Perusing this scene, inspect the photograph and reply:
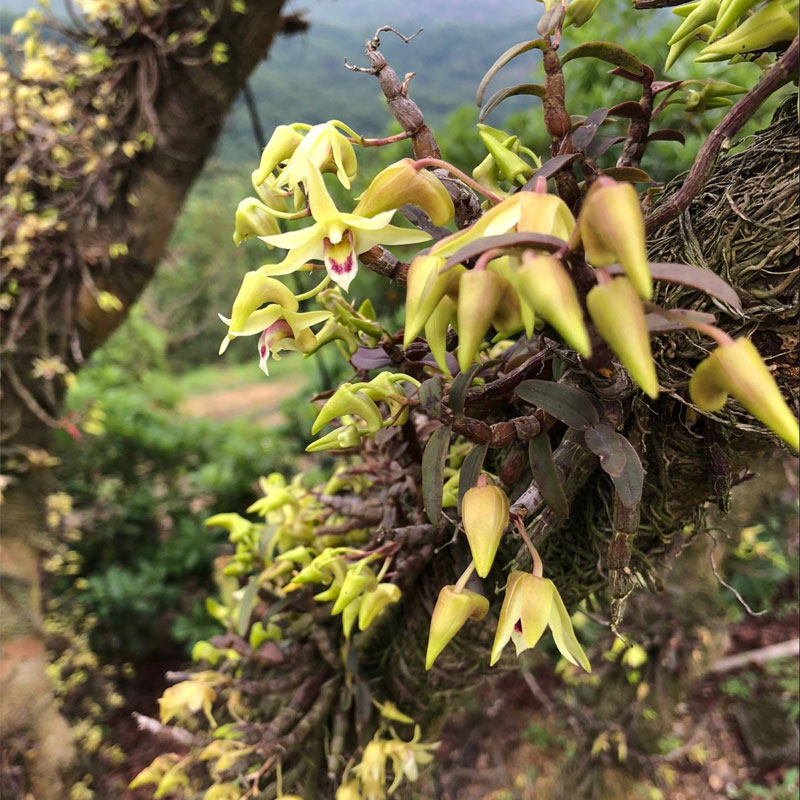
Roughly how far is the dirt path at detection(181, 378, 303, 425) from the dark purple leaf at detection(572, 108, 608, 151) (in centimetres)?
411

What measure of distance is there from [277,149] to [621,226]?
224 mm

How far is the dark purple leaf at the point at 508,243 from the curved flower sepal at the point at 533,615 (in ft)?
0.62

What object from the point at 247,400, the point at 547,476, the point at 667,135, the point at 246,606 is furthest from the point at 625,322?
the point at 247,400

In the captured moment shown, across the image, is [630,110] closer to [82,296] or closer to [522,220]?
[522,220]

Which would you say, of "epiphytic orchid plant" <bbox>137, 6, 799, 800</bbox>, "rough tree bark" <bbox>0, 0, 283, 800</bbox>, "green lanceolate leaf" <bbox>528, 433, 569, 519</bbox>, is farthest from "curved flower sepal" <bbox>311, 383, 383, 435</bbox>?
"rough tree bark" <bbox>0, 0, 283, 800</bbox>

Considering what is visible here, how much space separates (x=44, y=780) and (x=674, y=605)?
1.22 metres

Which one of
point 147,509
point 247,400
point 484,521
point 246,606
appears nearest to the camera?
point 484,521

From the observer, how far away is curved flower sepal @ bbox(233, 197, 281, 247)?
1.12ft

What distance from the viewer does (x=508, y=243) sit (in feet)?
0.70

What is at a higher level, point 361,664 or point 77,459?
point 361,664

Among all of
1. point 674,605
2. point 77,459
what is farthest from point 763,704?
point 77,459

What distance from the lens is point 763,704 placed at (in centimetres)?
142

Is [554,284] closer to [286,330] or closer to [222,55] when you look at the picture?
[286,330]

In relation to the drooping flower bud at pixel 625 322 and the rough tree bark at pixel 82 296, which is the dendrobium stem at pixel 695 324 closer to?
the drooping flower bud at pixel 625 322
